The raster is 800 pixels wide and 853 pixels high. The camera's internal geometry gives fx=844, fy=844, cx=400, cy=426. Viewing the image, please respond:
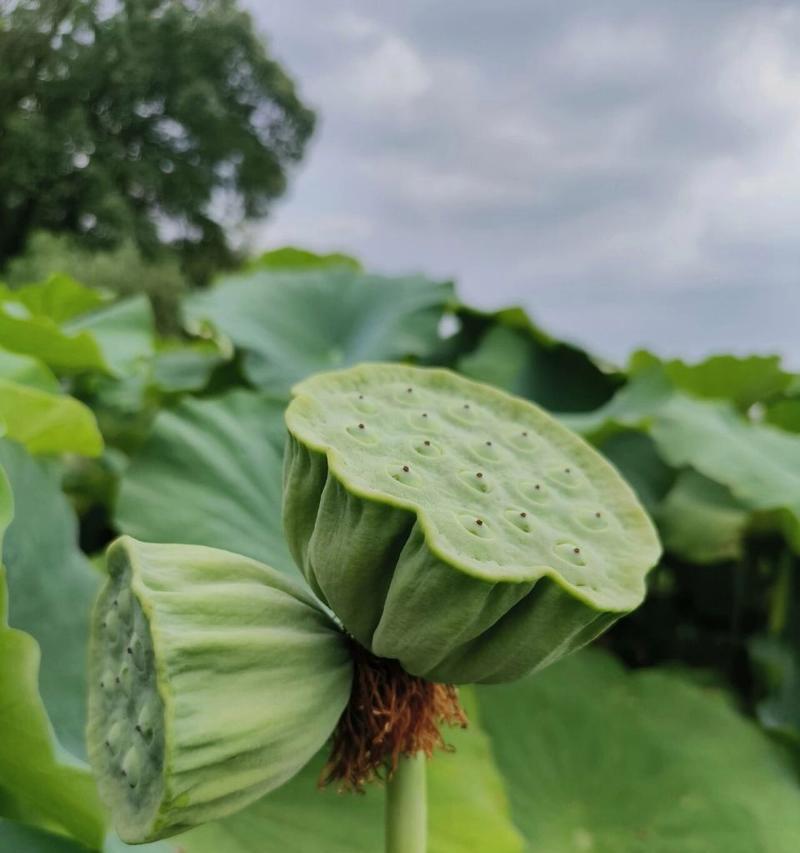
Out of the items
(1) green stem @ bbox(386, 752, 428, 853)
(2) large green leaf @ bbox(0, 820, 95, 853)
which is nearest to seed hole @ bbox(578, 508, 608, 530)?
(1) green stem @ bbox(386, 752, 428, 853)

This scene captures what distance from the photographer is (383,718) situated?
0.32 metres

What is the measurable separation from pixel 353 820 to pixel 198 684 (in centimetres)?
22

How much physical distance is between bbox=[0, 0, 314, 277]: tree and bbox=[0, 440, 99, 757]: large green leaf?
0.82 metres

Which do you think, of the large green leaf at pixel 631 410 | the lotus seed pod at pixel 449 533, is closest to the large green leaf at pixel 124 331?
the large green leaf at pixel 631 410

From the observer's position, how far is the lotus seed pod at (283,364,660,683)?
254mm

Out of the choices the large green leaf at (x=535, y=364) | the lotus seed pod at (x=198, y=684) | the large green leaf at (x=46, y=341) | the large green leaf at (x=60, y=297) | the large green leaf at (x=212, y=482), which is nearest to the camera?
the lotus seed pod at (x=198, y=684)

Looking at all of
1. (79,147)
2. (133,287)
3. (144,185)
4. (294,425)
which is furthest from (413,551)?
(133,287)

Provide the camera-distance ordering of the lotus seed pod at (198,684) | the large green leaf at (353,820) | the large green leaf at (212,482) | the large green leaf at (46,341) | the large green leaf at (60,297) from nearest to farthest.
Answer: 1. the lotus seed pod at (198,684)
2. the large green leaf at (353,820)
3. the large green leaf at (212,482)
4. the large green leaf at (46,341)
5. the large green leaf at (60,297)

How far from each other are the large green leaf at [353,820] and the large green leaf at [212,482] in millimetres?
128

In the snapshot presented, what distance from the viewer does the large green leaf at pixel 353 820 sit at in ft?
1.31

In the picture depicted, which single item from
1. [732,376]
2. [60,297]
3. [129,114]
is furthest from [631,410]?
[129,114]

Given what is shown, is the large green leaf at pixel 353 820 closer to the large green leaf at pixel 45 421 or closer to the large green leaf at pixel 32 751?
the large green leaf at pixel 32 751

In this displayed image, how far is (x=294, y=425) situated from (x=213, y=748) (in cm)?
10

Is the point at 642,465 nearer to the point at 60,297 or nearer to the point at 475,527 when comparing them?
the point at 475,527
